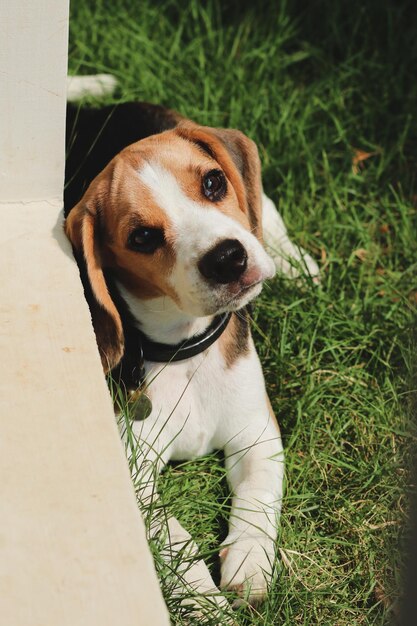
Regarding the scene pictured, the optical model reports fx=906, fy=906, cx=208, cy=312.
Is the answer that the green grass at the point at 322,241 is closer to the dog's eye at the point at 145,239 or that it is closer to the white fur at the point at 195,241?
the white fur at the point at 195,241

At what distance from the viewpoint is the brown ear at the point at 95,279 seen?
3295mm

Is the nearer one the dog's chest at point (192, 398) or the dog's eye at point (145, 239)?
the dog's eye at point (145, 239)

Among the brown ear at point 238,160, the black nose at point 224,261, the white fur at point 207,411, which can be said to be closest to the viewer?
the black nose at point 224,261

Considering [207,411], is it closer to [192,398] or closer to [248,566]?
[192,398]

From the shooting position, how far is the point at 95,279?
10.8ft

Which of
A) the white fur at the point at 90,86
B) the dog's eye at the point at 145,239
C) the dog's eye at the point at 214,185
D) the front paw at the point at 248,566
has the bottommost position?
the front paw at the point at 248,566

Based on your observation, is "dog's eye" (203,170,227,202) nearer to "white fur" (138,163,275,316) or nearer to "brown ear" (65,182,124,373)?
"white fur" (138,163,275,316)

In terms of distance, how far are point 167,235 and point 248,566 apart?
4.02ft

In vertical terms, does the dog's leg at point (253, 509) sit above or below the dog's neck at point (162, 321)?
below

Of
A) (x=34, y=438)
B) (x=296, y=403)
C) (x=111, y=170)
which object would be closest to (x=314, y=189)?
(x=296, y=403)

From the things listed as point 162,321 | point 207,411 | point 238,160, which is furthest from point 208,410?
point 238,160

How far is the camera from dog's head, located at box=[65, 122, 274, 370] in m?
3.12

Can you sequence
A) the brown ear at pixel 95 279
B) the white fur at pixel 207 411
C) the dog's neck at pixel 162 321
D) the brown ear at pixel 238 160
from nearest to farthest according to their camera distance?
the white fur at pixel 207 411, the brown ear at pixel 95 279, the dog's neck at pixel 162 321, the brown ear at pixel 238 160

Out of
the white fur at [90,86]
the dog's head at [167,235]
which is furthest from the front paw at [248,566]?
the white fur at [90,86]
